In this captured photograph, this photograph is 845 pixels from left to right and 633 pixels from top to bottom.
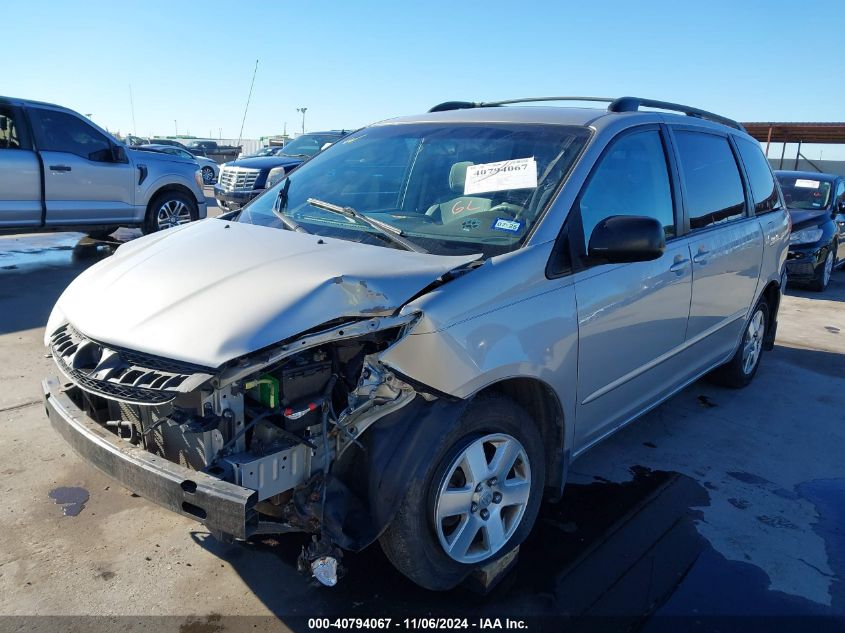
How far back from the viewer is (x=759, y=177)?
5.01m

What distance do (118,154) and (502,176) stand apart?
297 inches

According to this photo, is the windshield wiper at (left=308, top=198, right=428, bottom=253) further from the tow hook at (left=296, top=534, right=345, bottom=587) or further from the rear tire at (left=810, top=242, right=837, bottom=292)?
the rear tire at (left=810, top=242, right=837, bottom=292)

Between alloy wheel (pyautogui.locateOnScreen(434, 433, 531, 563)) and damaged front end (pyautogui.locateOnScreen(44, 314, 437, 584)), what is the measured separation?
0.98ft

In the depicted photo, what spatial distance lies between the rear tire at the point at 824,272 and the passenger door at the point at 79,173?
379 inches

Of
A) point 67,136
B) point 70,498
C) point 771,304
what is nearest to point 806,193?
point 771,304

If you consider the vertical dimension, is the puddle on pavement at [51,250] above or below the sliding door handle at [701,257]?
below

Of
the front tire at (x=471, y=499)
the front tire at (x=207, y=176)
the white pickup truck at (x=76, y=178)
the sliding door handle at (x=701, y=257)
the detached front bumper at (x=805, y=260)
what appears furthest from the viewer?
the front tire at (x=207, y=176)

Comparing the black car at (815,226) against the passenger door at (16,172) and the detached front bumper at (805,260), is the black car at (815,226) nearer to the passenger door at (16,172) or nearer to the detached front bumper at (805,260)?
the detached front bumper at (805,260)

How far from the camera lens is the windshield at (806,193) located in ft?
34.2

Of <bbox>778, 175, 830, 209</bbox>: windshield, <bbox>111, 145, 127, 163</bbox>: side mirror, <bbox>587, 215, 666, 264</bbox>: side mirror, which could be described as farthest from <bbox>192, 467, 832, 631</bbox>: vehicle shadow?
<bbox>778, 175, 830, 209</bbox>: windshield

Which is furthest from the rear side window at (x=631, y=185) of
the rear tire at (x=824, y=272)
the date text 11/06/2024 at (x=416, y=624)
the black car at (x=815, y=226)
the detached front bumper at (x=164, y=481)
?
the rear tire at (x=824, y=272)

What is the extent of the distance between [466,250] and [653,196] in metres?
1.37

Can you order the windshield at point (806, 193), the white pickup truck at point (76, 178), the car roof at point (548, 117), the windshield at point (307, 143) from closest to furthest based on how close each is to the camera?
the car roof at point (548, 117), the white pickup truck at point (76, 178), the windshield at point (806, 193), the windshield at point (307, 143)

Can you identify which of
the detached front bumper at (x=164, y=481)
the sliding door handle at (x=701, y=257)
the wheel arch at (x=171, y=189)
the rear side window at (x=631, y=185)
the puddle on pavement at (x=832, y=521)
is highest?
the rear side window at (x=631, y=185)
